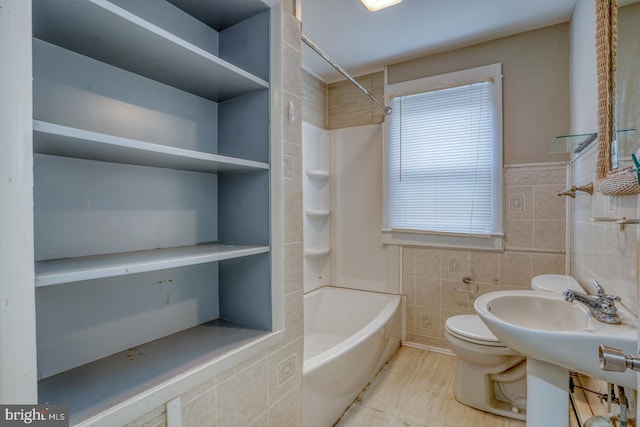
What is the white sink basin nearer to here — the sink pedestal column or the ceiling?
the sink pedestal column

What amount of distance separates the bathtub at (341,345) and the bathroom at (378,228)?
0.11 metres

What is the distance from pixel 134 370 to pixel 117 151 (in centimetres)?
64

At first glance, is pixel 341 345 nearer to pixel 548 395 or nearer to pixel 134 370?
pixel 548 395

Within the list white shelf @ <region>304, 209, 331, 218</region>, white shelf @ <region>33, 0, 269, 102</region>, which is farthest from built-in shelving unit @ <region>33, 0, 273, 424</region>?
white shelf @ <region>304, 209, 331, 218</region>

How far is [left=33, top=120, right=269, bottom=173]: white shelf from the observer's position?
2.32 feet

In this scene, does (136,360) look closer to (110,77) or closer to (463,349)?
(110,77)

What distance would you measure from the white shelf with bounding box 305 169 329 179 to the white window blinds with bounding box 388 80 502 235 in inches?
23.3

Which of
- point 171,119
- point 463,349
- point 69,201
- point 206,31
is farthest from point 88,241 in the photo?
point 463,349

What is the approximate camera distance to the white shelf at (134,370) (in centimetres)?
78

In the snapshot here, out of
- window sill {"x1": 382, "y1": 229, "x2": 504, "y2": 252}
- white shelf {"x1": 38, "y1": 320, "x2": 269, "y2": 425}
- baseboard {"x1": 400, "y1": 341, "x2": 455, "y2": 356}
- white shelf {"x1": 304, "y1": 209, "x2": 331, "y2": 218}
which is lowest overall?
baseboard {"x1": 400, "y1": 341, "x2": 455, "y2": 356}

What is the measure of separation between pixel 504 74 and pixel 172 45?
2.28 metres

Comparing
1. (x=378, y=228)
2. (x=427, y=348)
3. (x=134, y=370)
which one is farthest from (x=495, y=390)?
(x=134, y=370)

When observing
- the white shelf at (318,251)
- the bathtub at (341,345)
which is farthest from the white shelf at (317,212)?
the bathtub at (341,345)

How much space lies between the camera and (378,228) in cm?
276
